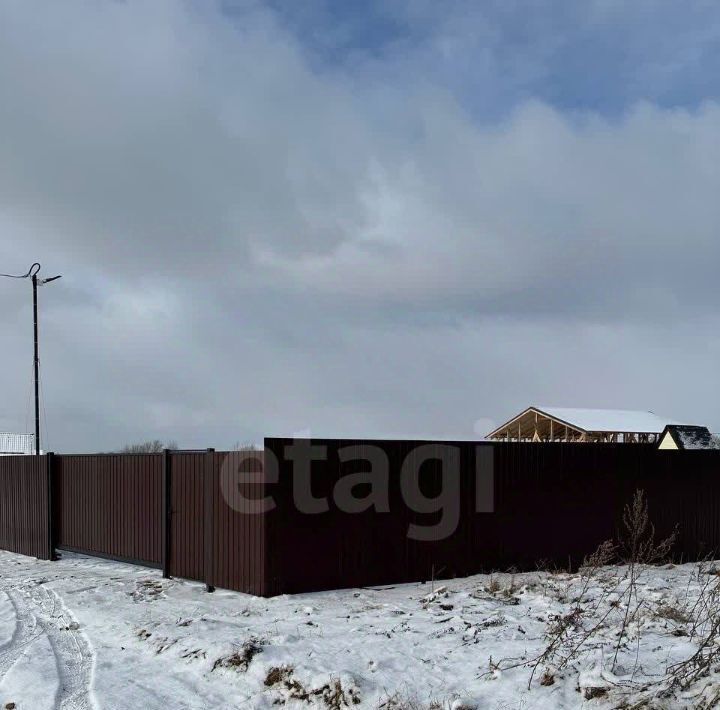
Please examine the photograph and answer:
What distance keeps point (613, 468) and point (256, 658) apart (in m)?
8.36

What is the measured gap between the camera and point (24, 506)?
1589cm

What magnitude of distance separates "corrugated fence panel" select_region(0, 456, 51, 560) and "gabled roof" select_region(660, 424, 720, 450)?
25.9 m

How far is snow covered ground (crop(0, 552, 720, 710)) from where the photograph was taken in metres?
5.77

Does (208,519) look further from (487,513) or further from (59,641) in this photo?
(487,513)

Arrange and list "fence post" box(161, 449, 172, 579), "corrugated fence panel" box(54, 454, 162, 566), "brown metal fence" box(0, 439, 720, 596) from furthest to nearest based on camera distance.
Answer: "corrugated fence panel" box(54, 454, 162, 566) → "fence post" box(161, 449, 172, 579) → "brown metal fence" box(0, 439, 720, 596)

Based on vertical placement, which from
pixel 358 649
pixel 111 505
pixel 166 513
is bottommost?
pixel 358 649

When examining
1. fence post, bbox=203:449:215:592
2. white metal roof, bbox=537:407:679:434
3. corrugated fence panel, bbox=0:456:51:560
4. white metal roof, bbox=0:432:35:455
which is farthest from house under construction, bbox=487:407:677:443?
fence post, bbox=203:449:215:592

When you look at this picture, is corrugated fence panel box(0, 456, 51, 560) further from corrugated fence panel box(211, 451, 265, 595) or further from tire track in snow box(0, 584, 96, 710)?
corrugated fence panel box(211, 451, 265, 595)

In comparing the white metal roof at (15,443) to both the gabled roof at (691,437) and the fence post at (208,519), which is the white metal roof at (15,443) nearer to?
the fence post at (208,519)

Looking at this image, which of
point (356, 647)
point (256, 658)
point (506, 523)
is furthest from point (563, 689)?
point (506, 523)

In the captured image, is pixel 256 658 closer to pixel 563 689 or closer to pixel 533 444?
pixel 563 689

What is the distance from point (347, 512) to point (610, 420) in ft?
115

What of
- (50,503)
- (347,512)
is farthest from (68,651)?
(50,503)

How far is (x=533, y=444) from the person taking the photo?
40.2ft
